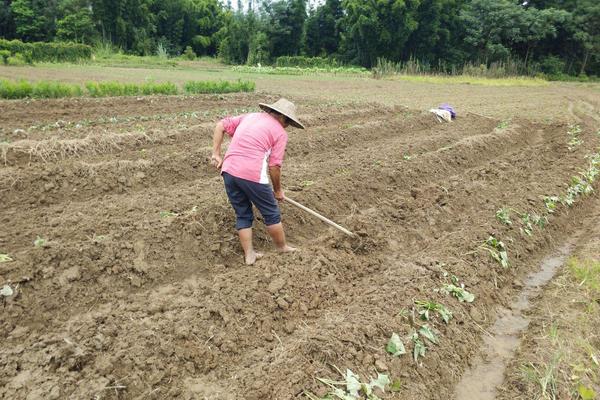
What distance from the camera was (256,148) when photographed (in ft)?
14.1

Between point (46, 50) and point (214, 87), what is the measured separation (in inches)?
862

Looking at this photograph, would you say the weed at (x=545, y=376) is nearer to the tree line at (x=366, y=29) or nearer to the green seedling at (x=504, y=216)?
the green seedling at (x=504, y=216)

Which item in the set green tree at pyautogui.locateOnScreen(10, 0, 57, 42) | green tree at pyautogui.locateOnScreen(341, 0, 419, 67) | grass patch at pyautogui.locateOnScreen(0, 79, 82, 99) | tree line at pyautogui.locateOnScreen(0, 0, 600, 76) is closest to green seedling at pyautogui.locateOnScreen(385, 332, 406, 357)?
grass patch at pyautogui.locateOnScreen(0, 79, 82, 99)

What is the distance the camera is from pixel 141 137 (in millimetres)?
8562

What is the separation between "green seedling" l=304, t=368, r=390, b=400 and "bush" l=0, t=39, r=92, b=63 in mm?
33609

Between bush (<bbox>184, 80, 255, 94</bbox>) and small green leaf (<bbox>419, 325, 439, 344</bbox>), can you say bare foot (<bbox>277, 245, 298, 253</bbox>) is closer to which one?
small green leaf (<bbox>419, 325, 439, 344</bbox>)

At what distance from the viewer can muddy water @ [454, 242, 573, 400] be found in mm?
3480

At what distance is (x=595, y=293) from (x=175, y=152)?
6.81 m

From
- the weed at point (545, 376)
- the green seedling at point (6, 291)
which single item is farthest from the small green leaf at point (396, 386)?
the green seedling at point (6, 291)

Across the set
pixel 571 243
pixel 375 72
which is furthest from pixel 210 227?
pixel 375 72

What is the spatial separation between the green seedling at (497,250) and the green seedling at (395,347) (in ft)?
7.30

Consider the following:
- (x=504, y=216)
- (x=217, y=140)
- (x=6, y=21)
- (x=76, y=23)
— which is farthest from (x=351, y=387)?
(x=6, y=21)

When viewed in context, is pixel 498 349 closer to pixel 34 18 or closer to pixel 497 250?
pixel 497 250

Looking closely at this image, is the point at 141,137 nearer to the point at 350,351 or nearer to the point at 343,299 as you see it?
the point at 343,299
